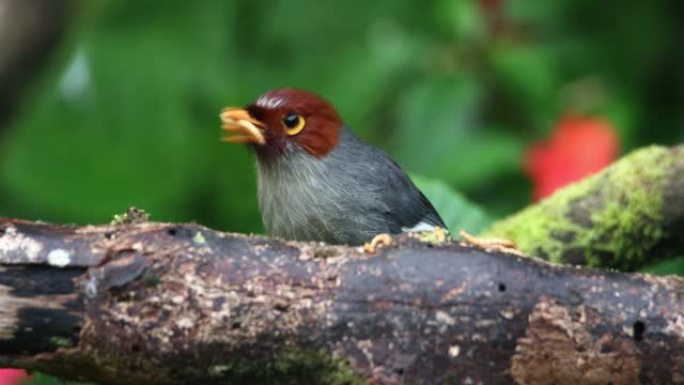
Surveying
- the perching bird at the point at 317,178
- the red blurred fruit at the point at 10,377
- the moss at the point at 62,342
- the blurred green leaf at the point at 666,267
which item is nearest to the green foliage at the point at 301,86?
the blurred green leaf at the point at 666,267

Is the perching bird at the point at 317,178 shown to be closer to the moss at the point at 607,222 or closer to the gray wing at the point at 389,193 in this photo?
the gray wing at the point at 389,193

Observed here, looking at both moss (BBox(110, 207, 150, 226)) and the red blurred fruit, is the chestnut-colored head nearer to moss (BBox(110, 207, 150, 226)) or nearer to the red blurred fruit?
moss (BBox(110, 207, 150, 226))

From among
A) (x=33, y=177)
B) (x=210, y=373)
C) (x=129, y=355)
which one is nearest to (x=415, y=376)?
(x=210, y=373)

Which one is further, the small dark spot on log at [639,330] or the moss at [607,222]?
the moss at [607,222]

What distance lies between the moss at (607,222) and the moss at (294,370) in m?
1.48

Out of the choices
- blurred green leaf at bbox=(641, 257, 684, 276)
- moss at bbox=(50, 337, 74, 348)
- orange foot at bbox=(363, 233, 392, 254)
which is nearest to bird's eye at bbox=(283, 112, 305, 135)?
orange foot at bbox=(363, 233, 392, 254)

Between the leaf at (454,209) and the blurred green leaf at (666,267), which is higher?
the blurred green leaf at (666,267)

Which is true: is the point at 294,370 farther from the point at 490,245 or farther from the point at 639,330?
the point at 639,330

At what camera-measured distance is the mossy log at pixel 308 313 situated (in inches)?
99.7

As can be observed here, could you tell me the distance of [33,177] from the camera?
534 centimetres

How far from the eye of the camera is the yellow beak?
133 inches

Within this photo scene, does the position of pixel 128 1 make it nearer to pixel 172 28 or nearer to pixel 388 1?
pixel 172 28

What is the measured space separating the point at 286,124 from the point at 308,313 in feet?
3.28

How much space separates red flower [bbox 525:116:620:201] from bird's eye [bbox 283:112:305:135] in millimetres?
1501
